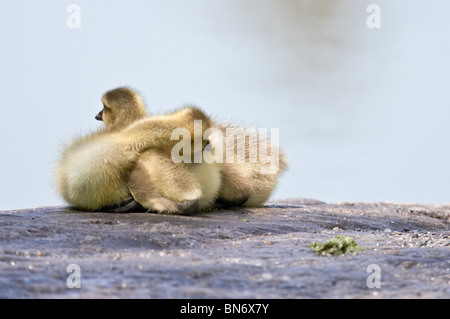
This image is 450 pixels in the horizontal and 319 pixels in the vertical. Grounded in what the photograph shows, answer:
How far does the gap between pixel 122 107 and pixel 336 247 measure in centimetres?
→ 271

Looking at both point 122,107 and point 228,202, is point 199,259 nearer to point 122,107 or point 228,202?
point 122,107

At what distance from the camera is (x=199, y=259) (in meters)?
3.96

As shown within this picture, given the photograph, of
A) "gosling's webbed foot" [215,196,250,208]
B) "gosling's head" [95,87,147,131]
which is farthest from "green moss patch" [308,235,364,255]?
"gosling's head" [95,87,147,131]

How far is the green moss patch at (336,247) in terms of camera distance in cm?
432

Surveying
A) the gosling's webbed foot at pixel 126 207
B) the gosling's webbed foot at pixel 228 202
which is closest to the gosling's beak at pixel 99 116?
the gosling's webbed foot at pixel 126 207

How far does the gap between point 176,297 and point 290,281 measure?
2.19ft

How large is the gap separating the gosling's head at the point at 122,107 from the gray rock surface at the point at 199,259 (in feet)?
3.20

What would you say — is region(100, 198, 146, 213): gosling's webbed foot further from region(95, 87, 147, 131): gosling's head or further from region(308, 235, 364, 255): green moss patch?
region(308, 235, 364, 255): green moss patch

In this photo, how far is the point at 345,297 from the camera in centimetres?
331

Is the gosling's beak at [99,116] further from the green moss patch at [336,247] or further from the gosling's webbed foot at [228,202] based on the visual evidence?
the green moss patch at [336,247]

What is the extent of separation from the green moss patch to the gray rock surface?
0.08 meters
